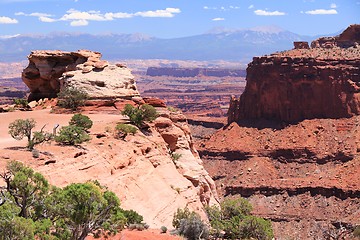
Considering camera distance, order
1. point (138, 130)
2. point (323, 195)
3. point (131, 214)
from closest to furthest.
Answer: point (131, 214) → point (138, 130) → point (323, 195)

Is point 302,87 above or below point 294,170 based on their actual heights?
above

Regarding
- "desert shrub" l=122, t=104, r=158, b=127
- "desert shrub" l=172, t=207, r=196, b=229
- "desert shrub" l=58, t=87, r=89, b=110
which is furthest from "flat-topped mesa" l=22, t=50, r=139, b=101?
A: "desert shrub" l=172, t=207, r=196, b=229

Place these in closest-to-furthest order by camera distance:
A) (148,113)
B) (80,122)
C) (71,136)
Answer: (71,136), (80,122), (148,113)

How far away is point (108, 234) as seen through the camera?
60.9 ft

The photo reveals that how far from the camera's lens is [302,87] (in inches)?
3110

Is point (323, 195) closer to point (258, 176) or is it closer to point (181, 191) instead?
point (258, 176)

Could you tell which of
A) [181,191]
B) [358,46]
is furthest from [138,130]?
[358,46]

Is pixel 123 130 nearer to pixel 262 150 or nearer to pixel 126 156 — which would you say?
pixel 126 156

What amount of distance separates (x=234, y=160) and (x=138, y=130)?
150 feet

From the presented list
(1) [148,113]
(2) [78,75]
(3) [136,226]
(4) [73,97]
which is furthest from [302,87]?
(3) [136,226]

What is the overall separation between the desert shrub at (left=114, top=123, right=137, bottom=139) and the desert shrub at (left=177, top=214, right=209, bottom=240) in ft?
21.0

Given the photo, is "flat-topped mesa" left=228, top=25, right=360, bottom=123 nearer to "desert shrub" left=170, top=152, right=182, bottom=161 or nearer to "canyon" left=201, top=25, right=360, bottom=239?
"canyon" left=201, top=25, right=360, bottom=239

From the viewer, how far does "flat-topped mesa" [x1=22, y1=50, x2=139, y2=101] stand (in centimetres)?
3409

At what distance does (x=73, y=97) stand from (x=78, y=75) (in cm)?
296
